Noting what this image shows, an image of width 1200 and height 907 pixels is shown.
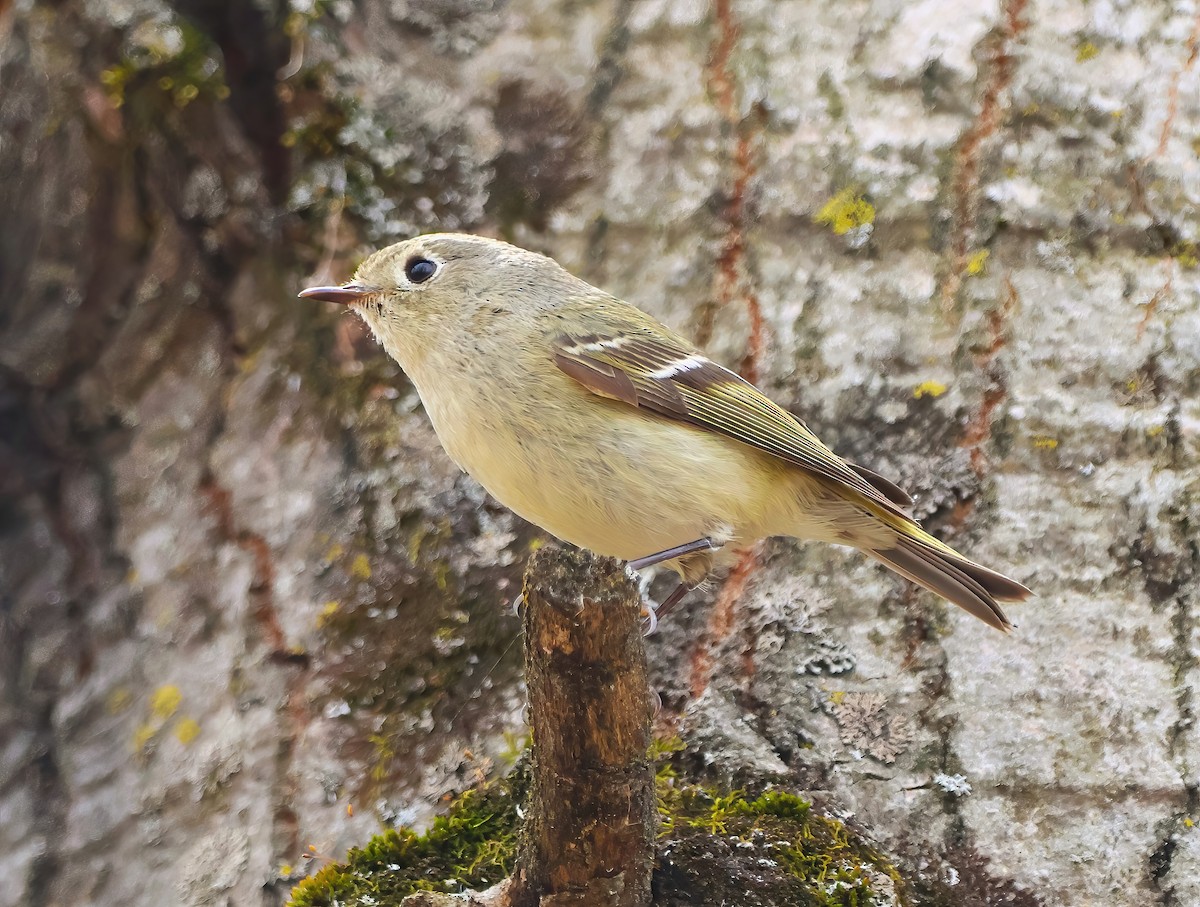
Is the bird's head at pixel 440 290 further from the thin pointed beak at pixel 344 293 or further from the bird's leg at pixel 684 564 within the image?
the bird's leg at pixel 684 564

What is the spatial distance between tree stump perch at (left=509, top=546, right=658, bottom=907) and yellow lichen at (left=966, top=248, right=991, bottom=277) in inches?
62.6

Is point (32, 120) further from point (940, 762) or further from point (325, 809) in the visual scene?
Answer: point (940, 762)

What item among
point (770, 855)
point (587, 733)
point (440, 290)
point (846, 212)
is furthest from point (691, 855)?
point (846, 212)

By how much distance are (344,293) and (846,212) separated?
1454 millimetres

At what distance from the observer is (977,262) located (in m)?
2.72

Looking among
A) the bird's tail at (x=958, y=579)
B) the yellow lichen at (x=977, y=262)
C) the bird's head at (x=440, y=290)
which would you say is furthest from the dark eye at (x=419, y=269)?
the yellow lichen at (x=977, y=262)

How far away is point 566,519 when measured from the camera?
7.20 ft

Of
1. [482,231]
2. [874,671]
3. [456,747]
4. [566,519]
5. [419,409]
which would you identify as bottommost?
[456,747]

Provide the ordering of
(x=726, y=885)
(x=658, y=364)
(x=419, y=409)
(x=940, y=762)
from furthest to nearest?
1. (x=419, y=409)
2. (x=658, y=364)
3. (x=940, y=762)
4. (x=726, y=885)

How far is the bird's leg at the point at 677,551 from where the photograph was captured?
2.23 m

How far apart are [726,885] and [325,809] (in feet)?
3.53

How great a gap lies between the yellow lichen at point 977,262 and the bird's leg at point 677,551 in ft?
3.69

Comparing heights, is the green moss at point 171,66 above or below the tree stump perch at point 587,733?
above

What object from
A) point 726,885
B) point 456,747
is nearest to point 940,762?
point 726,885
